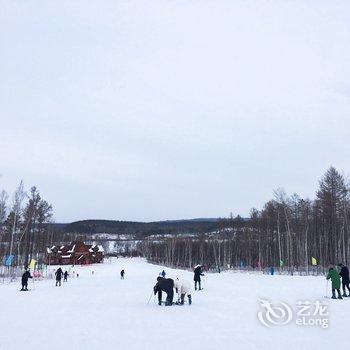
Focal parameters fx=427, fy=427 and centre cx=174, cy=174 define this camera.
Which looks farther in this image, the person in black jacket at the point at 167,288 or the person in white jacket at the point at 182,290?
the person in white jacket at the point at 182,290

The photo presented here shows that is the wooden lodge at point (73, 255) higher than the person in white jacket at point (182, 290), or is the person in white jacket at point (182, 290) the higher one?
the person in white jacket at point (182, 290)

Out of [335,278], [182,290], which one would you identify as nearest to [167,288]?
[182,290]

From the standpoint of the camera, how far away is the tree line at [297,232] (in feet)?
174

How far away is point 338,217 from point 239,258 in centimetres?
3878

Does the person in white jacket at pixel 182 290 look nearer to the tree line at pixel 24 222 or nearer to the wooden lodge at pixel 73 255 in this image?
Result: the tree line at pixel 24 222

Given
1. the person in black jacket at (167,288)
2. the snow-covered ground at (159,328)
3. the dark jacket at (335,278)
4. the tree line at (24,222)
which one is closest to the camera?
the snow-covered ground at (159,328)

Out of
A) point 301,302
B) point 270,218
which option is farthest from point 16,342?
point 270,218

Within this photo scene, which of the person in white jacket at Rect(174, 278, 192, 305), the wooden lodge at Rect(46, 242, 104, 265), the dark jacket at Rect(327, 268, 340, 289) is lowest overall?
the wooden lodge at Rect(46, 242, 104, 265)

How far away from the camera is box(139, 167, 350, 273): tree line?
5300 cm

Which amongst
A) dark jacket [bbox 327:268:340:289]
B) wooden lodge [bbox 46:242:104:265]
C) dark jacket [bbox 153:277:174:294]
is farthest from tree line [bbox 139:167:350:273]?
wooden lodge [bbox 46:242:104:265]

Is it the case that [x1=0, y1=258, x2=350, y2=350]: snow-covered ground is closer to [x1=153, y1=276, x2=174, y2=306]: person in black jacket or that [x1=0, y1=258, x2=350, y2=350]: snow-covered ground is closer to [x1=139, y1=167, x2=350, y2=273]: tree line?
[x1=153, y1=276, x2=174, y2=306]: person in black jacket

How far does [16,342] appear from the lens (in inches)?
384

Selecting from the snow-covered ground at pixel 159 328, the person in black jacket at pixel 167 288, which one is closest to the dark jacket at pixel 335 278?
the snow-covered ground at pixel 159 328

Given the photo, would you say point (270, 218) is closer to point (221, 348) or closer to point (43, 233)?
point (43, 233)
